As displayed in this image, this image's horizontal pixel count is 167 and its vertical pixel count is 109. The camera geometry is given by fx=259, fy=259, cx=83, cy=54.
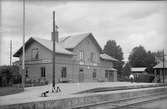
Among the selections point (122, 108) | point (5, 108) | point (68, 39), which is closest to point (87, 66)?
point (68, 39)

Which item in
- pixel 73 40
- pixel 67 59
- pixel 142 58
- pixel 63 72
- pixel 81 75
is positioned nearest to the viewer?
pixel 63 72

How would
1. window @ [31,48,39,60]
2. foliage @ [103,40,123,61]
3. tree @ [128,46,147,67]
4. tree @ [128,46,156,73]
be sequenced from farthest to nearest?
foliage @ [103,40,123,61]
tree @ [128,46,147,67]
tree @ [128,46,156,73]
window @ [31,48,39,60]

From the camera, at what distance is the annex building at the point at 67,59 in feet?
124

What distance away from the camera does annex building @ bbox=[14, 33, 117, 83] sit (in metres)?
37.8

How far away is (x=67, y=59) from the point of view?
39719 mm

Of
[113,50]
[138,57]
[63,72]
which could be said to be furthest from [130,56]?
[63,72]

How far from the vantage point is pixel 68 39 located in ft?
150

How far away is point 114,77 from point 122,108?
38.9 m

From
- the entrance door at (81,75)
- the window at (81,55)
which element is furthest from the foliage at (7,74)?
the window at (81,55)

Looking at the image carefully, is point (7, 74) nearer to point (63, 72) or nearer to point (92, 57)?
point (63, 72)

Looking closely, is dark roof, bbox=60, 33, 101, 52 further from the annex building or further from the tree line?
the tree line

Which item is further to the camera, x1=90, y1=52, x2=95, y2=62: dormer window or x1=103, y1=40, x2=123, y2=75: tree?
x1=103, y1=40, x2=123, y2=75: tree

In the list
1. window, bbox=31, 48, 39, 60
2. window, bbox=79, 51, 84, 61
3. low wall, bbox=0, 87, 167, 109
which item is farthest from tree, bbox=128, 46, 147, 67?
low wall, bbox=0, 87, 167, 109

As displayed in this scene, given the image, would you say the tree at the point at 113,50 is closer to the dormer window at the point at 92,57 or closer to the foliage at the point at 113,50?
the foliage at the point at 113,50
